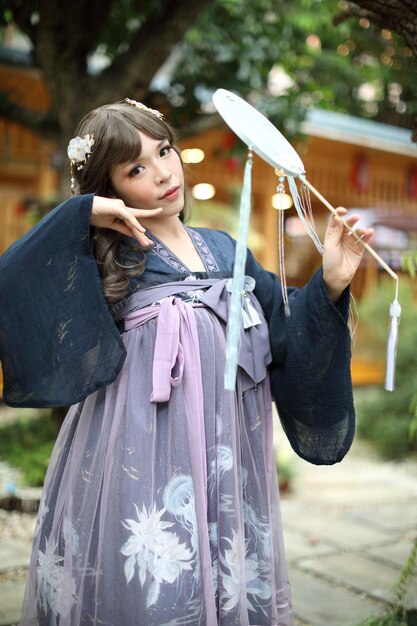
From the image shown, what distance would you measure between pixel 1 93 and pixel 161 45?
1599mm

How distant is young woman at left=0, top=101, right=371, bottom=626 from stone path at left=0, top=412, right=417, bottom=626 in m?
1.05

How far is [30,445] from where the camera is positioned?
610cm

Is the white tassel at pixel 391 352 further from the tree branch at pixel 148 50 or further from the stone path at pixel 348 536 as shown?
the tree branch at pixel 148 50

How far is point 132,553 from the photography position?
2.08 m

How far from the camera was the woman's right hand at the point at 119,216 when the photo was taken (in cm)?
205

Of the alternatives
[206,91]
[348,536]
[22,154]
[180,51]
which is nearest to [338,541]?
[348,536]

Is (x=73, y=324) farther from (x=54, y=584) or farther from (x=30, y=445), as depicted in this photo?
(x=30, y=445)

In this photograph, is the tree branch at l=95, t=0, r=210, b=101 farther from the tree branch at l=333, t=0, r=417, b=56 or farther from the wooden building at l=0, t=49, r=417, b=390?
the tree branch at l=333, t=0, r=417, b=56

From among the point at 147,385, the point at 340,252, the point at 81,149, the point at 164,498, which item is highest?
the point at 81,149

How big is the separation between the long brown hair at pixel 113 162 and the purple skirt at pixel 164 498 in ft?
0.44

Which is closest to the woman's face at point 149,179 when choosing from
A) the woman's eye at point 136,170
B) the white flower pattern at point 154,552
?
the woman's eye at point 136,170

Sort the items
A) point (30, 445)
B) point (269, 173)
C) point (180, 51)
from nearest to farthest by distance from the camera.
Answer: point (180, 51) → point (30, 445) → point (269, 173)

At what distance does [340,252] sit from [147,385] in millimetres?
688

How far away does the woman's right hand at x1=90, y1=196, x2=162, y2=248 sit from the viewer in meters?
2.05
